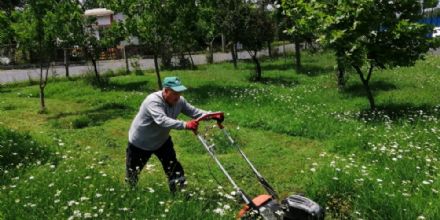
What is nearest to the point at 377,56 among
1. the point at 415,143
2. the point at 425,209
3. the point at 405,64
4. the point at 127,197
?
the point at 405,64

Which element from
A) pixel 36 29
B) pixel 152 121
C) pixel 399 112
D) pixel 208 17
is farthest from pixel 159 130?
pixel 208 17

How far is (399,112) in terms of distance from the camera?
36.5 ft

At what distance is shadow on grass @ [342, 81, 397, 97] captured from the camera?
14646 mm

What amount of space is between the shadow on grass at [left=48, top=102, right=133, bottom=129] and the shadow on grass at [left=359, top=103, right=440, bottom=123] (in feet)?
20.9

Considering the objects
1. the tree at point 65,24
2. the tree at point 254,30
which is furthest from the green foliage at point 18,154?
the tree at point 254,30

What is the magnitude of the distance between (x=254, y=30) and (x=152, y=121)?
14608 millimetres

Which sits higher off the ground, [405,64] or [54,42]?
[54,42]

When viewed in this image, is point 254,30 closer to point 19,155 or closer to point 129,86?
point 129,86

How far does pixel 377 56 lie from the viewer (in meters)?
11.6

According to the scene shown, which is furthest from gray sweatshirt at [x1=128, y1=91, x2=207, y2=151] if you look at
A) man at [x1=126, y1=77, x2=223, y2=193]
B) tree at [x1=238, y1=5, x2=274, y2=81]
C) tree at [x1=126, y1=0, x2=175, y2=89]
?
tree at [x1=238, y1=5, x2=274, y2=81]

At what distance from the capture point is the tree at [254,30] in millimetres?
20156

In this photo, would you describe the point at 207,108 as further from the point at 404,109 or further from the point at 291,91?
the point at 404,109

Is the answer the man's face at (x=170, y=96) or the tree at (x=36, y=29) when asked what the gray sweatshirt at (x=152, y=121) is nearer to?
the man's face at (x=170, y=96)

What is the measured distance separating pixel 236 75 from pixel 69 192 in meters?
16.1
